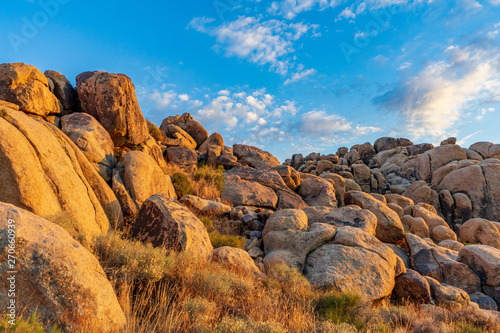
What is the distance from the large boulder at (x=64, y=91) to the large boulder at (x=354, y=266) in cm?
1348

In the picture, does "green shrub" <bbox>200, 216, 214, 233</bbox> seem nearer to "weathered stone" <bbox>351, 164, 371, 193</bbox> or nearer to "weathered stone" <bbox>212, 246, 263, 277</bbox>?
"weathered stone" <bbox>212, 246, 263, 277</bbox>

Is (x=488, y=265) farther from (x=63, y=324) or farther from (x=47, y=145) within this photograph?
(x=47, y=145)

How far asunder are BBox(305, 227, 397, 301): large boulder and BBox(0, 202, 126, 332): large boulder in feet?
21.5

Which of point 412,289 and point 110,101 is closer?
point 412,289

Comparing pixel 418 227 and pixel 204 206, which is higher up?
pixel 204 206

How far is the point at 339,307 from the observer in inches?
242

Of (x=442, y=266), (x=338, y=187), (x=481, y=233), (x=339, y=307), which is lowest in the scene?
(x=339, y=307)

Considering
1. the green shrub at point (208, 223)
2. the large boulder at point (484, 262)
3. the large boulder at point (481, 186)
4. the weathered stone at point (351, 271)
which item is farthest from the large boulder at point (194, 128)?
the large boulder at point (481, 186)

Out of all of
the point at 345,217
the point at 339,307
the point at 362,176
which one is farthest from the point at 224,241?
the point at 362,176

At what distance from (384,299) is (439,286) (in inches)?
82.2

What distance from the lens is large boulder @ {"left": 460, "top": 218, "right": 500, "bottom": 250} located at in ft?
52.0

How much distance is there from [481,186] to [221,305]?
30144mm

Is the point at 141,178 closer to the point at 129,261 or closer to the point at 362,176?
the point at 129,261

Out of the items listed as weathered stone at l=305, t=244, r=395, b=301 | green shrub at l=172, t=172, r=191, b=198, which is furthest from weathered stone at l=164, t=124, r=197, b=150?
weathered stone at l=305, t=244, r=395, b=301
